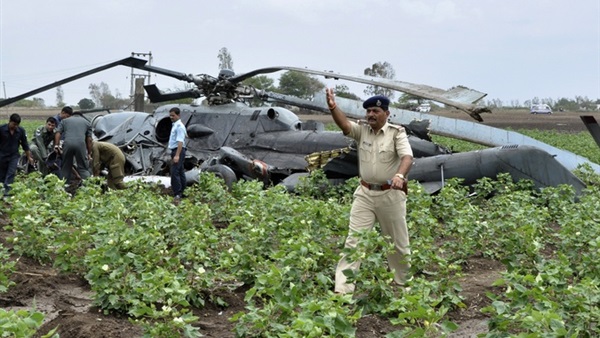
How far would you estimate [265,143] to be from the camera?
57.1 feet

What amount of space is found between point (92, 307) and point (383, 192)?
266 cm

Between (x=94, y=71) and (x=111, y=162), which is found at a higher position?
(x=94, y=71)

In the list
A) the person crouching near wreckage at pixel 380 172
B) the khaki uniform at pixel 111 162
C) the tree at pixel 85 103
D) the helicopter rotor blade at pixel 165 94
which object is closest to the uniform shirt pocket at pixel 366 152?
the person crouching near wreckage at pixel 380 172

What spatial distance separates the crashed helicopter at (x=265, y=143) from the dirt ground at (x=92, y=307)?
461 cm

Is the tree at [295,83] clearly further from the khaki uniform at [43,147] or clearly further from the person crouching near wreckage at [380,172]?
the person crouching near wreckage at [380,172]

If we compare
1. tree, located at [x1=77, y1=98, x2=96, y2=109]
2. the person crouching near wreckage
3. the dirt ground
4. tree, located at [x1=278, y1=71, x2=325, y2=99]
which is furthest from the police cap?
tree, located at [x1=278, y1=71, x2=325, y2=99]

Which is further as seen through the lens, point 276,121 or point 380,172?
point 276,121

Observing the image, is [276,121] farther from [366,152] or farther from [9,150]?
[366,152]

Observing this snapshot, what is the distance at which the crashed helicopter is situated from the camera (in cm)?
1457

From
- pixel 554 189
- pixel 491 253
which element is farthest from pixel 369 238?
pixel 554 189

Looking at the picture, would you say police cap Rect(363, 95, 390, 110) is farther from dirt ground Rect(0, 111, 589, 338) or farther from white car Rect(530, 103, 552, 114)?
white car Rect(530, 103, 552, 114)

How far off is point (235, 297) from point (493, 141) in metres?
9.13

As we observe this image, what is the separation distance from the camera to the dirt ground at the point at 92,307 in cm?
673

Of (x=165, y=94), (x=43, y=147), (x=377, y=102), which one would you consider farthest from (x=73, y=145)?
(x=377, y=102)
